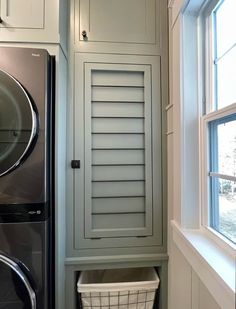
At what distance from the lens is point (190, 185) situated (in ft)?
3.87

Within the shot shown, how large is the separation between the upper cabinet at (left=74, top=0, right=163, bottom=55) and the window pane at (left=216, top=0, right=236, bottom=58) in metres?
0.46

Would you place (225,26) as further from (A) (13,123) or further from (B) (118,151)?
(A) (13,123)

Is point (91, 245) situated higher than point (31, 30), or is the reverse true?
point (31, 30)

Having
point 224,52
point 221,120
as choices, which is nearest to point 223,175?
point 221,120

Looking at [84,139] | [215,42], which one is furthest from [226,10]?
[84,139]

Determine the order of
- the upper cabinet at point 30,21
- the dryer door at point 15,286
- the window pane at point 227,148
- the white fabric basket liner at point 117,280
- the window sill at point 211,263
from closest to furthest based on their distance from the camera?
the window sill at point 211,263 → the window pane at point 227,148 → the dryer door at point 15,286 → the upper cabinet at point 30,21 → the white fabric basket liner at point 117,280

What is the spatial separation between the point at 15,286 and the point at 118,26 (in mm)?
1599

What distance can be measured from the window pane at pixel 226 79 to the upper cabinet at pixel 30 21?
875 mm

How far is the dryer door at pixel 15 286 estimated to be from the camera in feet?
3.62

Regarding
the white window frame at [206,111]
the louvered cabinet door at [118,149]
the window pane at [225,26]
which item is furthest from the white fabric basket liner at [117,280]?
the window pane at [225,26]

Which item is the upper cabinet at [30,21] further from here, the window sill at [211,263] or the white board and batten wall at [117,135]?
the window sill at [211,263]

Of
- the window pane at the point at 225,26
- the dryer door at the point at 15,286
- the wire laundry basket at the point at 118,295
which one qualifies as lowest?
the wire laundry basket at the point at 118,295

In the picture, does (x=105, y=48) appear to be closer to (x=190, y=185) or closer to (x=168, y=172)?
(x=168, y=172)

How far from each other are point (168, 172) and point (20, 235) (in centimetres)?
92
